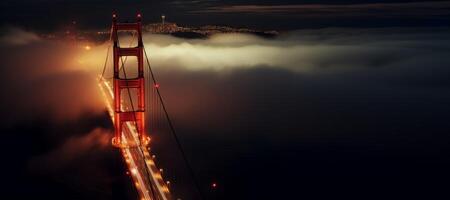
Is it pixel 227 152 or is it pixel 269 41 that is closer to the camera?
pixel 227 152

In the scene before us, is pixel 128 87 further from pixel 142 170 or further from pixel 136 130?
pixel 142 170

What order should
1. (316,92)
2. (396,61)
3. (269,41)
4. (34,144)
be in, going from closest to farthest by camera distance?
(34,144) < (316,92) < (396,61) < (269,41)

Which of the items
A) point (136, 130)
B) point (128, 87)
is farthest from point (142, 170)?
point (136, 130)

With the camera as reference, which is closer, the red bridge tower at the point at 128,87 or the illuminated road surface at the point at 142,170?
the illuminated road surface at the point at 142,170

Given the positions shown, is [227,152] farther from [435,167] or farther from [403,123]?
[403,123]

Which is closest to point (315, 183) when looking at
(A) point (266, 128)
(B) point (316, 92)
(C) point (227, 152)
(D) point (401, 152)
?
(C) point (227, 152)

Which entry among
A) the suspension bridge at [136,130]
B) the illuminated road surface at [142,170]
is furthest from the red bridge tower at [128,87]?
the illuminated road surface at [142,170]

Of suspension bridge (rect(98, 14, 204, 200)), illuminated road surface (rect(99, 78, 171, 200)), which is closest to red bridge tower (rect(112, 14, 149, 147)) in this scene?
suspension bridge (rect(98, 14, 204, 200))

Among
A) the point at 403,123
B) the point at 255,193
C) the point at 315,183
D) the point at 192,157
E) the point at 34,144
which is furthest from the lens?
the point at 403,123

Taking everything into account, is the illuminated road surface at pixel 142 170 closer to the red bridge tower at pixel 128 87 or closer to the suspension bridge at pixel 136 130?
the suspension bridge at pixel 136 130
